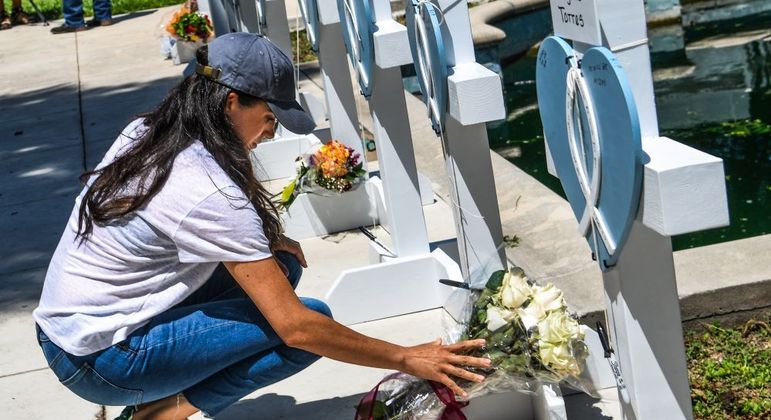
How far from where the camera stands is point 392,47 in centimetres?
416

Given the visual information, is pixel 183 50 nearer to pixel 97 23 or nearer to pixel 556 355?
pixel 97 23

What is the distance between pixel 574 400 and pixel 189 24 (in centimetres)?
714

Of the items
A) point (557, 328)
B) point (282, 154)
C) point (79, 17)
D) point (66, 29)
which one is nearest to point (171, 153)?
point (557, 328)

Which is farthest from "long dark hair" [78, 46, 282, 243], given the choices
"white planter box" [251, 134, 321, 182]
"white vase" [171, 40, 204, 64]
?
"white vase" [171, 40, 204, 64]

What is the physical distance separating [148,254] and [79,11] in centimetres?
998

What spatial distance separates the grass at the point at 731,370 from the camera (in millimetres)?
3326

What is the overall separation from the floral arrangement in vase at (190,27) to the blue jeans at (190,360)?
22.9ft

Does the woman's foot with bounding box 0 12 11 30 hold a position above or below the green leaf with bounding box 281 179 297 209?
above

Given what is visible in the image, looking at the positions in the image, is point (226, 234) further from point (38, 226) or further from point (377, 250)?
point (38, 226)

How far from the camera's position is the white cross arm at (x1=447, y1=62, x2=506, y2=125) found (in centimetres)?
344

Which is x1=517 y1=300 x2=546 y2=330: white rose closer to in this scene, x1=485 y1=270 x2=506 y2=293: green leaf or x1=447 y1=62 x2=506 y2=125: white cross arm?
x1=485 y1=270 x2=506 y2=293: green leaf

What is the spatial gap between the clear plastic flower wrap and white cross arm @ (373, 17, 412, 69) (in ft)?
4.11

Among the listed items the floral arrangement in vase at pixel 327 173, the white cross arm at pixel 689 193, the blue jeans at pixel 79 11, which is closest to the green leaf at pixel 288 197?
the floral arrangement in vase at pixel 327 173

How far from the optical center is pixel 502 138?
825 cm
